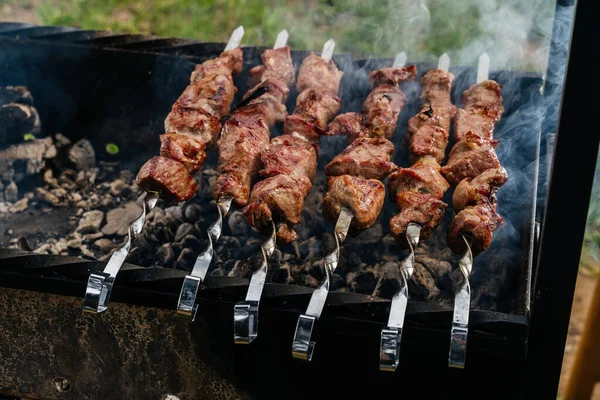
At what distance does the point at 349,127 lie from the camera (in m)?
3.06

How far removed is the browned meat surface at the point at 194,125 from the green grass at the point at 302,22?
2425 mm

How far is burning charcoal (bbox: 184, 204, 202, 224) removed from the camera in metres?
3.43

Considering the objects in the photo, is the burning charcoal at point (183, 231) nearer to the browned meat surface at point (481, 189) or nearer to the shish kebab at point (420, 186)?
the shish kebab at point (420, 186)

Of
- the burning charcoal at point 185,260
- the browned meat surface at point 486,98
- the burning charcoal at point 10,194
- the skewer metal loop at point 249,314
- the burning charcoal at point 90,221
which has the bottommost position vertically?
the skewer metal loop at point 249,314

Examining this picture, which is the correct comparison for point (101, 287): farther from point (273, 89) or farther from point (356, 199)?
point (273, 89)

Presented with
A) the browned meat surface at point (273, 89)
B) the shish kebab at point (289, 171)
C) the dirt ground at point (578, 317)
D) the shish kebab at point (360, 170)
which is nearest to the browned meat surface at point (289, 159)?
the shish kebab at point (289, 171)

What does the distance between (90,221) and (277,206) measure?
1531mm

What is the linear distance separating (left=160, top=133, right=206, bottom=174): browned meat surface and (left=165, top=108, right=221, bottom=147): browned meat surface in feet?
0.16

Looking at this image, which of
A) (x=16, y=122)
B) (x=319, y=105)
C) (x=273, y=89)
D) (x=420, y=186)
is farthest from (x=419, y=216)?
(x=16, y=122)

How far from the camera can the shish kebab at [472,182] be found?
205 cm

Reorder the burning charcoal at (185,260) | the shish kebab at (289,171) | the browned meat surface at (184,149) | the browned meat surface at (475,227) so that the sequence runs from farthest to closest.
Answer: the burning charcoal at (185,260)
the browned meat surface at (184,149)
the browned meat surface at (475,227)
the shish kebab at (289,171)

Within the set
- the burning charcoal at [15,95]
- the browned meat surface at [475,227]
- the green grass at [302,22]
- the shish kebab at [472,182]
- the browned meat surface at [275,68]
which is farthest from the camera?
the green grass at [302,22]

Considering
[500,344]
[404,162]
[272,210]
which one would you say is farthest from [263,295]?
[404,162]

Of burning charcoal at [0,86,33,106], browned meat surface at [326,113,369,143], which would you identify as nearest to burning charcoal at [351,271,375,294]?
browned meat surface at [326,113,369,143]
